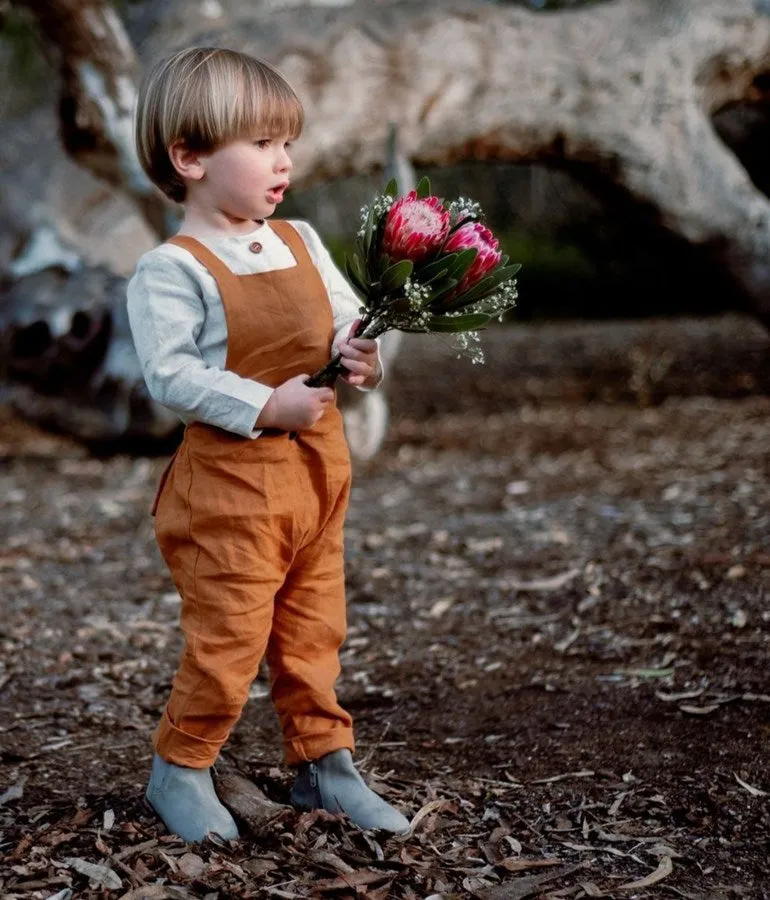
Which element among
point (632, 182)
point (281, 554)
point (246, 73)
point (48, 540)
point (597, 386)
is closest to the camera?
point (246, 73)

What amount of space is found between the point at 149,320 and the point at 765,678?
1.81 meters

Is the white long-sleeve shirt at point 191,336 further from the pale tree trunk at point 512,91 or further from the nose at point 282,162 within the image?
the pale tree trunk at point 512,91

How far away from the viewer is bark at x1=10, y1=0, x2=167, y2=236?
545 cm

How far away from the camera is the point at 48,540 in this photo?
4.65 meters

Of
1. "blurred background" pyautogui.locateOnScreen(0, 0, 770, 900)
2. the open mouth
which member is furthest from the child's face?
"blurred background" pyautogui.locateOnScreen(0, 0, 770, 900)

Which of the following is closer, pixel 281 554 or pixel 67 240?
pixel 281 554

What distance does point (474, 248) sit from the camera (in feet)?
6.57

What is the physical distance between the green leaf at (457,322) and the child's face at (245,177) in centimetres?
35

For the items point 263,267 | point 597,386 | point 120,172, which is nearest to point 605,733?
point 263,267

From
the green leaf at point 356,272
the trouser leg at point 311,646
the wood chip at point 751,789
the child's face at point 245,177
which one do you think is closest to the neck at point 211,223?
the child's face at point 245,177

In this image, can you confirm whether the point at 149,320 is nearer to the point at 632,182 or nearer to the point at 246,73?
the point at 246,73

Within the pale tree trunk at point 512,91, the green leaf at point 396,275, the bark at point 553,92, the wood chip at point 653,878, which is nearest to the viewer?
the green leaf at point 396,275

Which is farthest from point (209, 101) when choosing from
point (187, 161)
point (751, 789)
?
point (751, 789)

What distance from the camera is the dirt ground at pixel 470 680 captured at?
7.05ft
